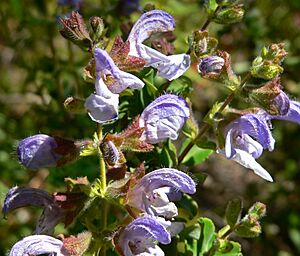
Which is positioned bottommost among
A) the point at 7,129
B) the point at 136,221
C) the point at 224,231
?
the point at 7,129

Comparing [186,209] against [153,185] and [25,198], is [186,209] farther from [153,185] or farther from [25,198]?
[25,198]

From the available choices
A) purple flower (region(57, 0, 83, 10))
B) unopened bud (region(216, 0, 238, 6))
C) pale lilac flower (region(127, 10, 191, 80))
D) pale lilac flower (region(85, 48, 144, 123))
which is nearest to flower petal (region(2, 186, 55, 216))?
pale lilac flower (region(85, 48, 144, 123))

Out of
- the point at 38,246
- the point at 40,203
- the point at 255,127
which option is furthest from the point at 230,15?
the point at 38,246

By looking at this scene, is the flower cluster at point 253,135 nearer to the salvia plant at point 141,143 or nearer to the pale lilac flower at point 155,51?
the salvia plant at point 141,143

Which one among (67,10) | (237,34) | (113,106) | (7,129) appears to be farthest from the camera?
(237,34)

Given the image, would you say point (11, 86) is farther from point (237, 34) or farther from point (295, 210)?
point (295, 210)

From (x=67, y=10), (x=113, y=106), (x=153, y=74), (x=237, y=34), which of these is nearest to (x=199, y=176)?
(x=153, y=74)
